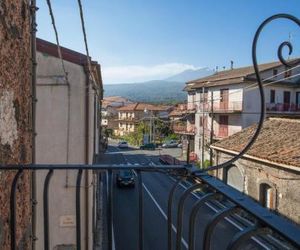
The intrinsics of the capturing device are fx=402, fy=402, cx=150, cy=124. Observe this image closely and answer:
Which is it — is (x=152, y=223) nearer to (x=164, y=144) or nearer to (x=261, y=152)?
(x=261, y=152)

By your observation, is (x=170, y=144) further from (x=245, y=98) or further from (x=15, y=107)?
(x=15, y=107)

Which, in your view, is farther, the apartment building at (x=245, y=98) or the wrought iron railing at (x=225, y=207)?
→ the apartment building at (x=245, y=98)

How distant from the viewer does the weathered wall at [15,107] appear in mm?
2625

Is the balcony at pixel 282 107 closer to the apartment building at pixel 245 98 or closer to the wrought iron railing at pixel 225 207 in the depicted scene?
the apartment building at pixel 245 98

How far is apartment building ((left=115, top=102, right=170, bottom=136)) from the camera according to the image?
72375 mm

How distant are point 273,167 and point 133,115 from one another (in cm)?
5957

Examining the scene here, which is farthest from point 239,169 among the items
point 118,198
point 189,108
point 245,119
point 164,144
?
point 164,144

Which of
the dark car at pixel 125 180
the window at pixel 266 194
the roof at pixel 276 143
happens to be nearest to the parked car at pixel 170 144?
the dark car at pixel 125 180

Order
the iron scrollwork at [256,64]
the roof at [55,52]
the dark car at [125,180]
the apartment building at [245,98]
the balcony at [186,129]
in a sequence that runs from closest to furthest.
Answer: the iron scrollwork at [256,64] → the roof at [55,52] → the dark car at [125,180] → the apartment building at [245,98] → the balcony at [186,129]

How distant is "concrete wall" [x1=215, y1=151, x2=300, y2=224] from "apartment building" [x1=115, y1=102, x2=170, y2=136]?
53.3m

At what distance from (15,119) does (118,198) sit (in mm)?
20282

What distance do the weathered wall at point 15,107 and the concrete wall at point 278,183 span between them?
436 inches

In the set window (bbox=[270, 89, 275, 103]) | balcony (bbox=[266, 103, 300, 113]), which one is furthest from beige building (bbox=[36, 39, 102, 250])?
window (bbox=[270, 89, 275, 103])

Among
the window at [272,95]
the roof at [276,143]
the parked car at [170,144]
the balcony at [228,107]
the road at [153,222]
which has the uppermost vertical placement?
the window at [272,95]
